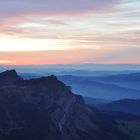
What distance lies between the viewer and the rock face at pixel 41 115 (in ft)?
523

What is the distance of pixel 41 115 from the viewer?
575 feet

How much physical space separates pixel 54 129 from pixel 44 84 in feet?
97.4

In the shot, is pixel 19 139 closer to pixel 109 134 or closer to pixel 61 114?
pixel 61 114

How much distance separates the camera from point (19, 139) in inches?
5782

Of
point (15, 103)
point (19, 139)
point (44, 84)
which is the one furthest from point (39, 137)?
point (44, 84)

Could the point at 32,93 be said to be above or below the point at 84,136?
above

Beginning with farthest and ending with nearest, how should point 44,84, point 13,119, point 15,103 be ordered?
point 44,84 → point 15,103 → point 13,119

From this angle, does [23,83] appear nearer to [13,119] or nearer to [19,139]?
[13,119]

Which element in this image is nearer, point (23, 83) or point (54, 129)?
point (54, 129)

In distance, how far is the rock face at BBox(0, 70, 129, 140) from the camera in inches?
6275

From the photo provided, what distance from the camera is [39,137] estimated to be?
15325 centimetres

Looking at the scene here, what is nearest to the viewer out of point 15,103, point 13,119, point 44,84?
point 13,119

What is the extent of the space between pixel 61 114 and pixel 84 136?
14.3 metres

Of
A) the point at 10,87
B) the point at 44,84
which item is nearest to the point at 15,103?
the point at 10,87
